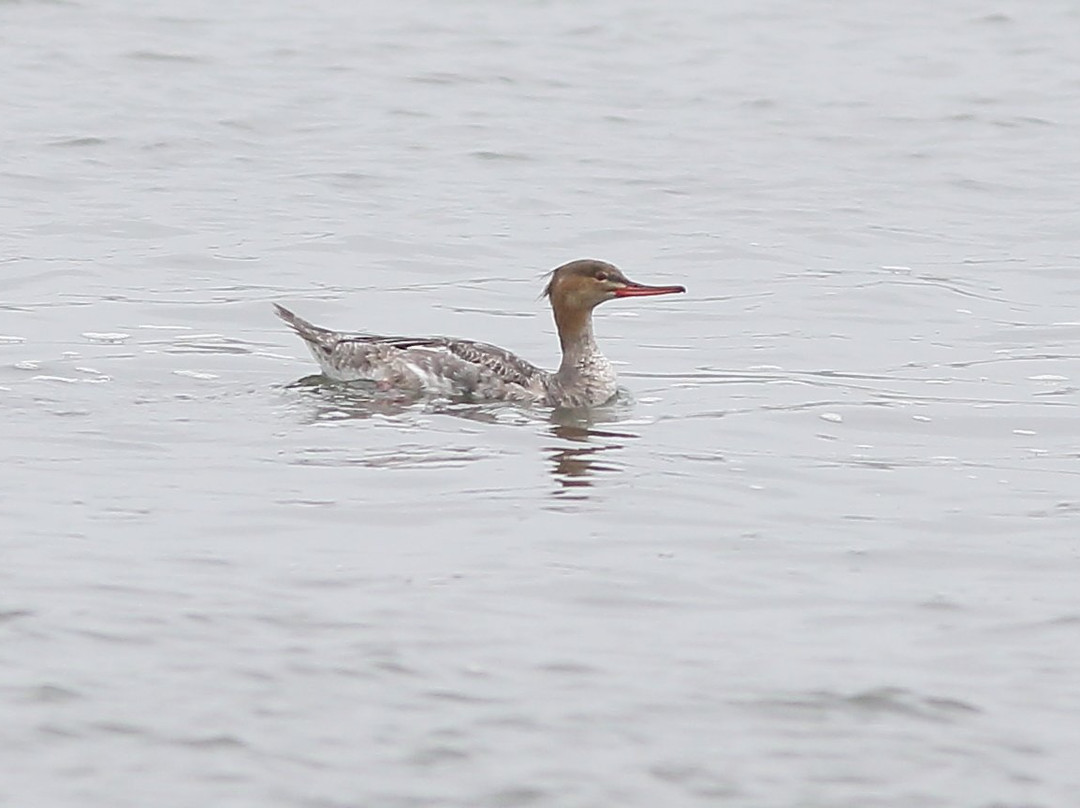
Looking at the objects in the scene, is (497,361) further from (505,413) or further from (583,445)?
(583,445)

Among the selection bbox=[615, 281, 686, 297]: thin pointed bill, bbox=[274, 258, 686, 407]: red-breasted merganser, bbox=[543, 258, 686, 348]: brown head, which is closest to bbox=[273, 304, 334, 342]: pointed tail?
bbox=[274, 258, 686, 407]: red-breasted merganser

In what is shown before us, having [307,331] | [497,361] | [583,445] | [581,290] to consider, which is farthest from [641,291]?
[307,331]

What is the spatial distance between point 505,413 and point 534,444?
78cm

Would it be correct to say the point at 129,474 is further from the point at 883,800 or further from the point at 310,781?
the point at 883,800

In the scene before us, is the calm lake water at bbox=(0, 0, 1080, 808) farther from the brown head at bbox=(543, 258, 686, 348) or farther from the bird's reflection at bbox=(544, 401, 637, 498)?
the brown head at bbox=(543, 258, 686, 348)

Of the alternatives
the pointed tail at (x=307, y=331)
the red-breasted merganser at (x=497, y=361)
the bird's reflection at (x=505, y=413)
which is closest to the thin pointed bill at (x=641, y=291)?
the red-breasted merganser at (x=497, y=361)

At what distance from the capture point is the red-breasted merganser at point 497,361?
1167cm

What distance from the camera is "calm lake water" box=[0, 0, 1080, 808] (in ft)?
20.9

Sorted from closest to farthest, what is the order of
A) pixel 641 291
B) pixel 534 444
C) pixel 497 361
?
pixel 534 444
pixel 497 361
pixel 641 291

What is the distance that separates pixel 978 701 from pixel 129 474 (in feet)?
13.1

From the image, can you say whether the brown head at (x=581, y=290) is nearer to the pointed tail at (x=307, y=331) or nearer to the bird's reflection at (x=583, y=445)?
the bird's reflection at (x=583, y=445)

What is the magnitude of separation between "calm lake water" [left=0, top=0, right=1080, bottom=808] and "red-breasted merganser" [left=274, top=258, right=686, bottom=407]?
21 centimetres

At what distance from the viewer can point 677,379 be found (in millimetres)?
12484

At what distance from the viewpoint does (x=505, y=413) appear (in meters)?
11.4
